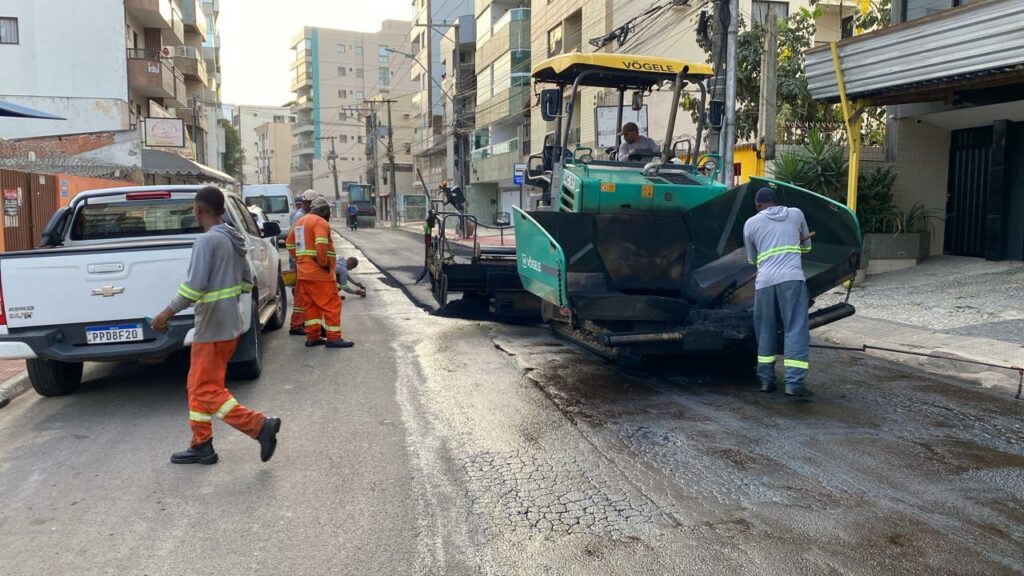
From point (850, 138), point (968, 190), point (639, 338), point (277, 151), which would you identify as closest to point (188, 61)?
point (850, 138)

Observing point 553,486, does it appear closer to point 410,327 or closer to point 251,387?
point 251,387

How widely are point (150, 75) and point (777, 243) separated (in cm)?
2957

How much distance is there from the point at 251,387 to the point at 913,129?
11.9 m

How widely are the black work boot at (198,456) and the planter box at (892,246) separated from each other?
11110mm

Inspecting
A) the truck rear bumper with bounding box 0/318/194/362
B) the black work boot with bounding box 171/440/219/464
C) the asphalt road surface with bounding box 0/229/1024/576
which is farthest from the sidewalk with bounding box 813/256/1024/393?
the truck rear bumper with bounding box 0/318/194/362

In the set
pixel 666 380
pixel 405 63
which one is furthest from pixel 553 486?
pixel 405 63

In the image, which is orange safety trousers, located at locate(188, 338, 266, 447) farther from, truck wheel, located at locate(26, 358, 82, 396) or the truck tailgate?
Answer: truck wheel, located at locate(26, 358, 82, 396)

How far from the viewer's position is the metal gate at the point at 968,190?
12.9 meters

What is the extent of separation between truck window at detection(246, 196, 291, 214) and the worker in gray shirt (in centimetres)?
2142

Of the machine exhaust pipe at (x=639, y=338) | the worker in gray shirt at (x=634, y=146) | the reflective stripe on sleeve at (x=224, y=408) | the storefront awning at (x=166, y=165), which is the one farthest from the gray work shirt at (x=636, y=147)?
the storefront awning at (x=166, y=165)

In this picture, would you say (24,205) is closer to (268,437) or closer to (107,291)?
(107,291)

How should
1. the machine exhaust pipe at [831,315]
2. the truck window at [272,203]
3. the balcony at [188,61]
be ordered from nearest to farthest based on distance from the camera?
the machine exhaust pipe at [831,315], the truck window at [272,203], the balcony at [188,61]

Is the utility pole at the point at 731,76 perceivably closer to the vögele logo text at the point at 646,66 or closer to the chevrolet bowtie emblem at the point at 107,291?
the vögele logo text at the point at 646,66

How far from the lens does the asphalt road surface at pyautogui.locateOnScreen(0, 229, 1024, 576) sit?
359cm
